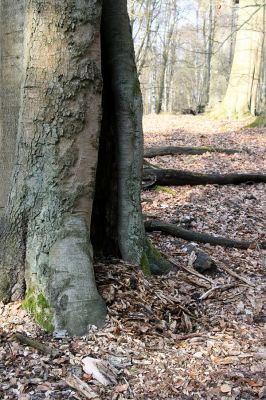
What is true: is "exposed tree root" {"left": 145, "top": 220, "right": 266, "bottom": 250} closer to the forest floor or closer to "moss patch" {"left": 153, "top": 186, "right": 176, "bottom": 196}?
the forest floor

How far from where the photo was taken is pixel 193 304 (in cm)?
421

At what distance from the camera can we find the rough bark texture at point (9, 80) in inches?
149

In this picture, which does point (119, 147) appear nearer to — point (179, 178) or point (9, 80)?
point (9, 80)

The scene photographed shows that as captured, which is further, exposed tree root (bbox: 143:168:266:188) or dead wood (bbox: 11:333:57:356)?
exposed tree root (bbox: 143:168:266:188)

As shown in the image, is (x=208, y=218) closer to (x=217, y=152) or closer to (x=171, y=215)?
(x=171, y=215)

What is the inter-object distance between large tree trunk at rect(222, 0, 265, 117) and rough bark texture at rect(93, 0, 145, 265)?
42.8 feet

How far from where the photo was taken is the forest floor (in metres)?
2.93

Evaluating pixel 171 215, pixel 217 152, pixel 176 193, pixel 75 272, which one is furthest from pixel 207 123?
pixel 75 272

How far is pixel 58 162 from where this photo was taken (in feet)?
11.6

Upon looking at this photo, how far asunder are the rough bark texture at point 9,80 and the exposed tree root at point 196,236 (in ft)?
7.23

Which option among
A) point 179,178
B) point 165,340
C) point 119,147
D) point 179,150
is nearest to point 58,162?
point 119,147

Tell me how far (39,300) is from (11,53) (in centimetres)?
203

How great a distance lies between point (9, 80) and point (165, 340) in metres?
2.46

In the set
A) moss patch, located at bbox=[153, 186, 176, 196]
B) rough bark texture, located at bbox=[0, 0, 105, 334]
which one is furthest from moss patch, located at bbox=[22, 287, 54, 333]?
moss patch, located at bbox=[153, 186, 176, 196]
